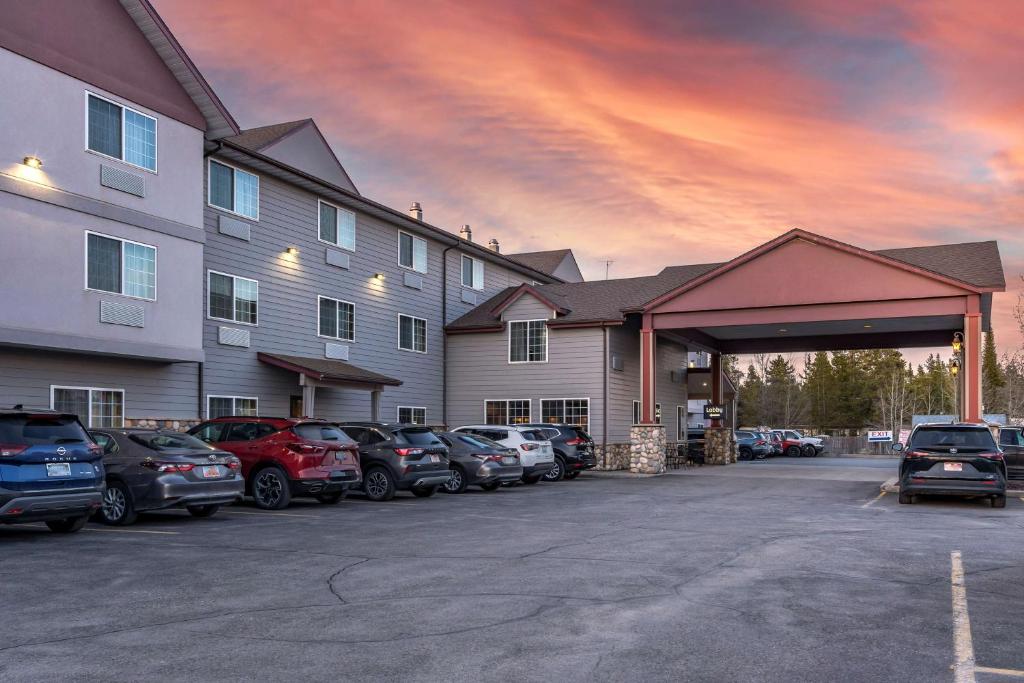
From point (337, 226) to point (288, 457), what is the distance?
13512 mm

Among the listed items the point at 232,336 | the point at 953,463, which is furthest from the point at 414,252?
the point at 953,463

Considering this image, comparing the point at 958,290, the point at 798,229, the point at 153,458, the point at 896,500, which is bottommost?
the point at 896,500

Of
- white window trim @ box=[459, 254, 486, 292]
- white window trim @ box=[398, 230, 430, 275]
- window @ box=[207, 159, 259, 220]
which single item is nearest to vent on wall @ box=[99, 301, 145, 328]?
window @ box=[207, 159, 259, 220]

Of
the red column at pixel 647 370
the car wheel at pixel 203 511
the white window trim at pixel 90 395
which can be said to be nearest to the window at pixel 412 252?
the red column at pixel 647 370

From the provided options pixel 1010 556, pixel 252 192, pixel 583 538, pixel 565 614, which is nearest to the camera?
pixel 565 614

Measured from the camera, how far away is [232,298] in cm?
2445

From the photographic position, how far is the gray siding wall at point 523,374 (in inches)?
1305

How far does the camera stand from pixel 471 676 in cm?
596

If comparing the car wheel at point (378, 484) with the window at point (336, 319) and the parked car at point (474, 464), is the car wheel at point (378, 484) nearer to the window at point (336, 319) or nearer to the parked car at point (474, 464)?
the parked car at point (474, 464)

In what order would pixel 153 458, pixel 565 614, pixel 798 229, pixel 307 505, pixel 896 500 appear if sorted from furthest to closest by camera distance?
pixel 798 229 → pixel 896 500 → pixel 307 505 → pixel 153 458 → pixel 565 614

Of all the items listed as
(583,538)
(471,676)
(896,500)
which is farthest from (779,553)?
(896,500)

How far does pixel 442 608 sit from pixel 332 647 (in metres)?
1.49

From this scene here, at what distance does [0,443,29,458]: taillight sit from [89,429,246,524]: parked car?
208 cm

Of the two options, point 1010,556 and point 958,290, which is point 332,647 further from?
point 958,290
